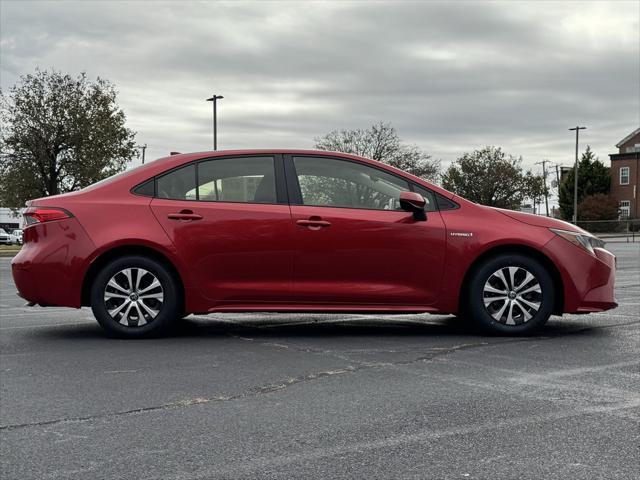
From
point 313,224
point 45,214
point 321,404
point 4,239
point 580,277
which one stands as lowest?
point 321,404

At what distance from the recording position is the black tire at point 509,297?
6809 mm

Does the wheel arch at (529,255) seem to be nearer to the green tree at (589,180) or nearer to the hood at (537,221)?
the hood at (537,221)

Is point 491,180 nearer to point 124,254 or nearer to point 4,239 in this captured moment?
point 4,239

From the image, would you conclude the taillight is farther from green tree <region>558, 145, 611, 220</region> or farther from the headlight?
green tree <region>558, 145, 611, 220</region>

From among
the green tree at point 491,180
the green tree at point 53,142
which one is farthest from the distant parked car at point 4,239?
the green tree at point 491,180

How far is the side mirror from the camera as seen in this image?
672 cm

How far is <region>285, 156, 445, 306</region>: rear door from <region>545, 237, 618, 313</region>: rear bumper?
3.45 ft

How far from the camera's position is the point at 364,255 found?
677cm

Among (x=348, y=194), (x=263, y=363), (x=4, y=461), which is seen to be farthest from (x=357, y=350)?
(x=4, y=461)

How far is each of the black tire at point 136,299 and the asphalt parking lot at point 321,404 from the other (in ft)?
0.61

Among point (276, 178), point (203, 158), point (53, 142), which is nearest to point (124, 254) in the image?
point (203, 158)

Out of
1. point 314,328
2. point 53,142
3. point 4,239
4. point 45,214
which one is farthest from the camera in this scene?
point 4,239

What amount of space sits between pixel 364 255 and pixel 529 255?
1493 mm

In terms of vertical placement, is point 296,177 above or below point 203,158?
below
